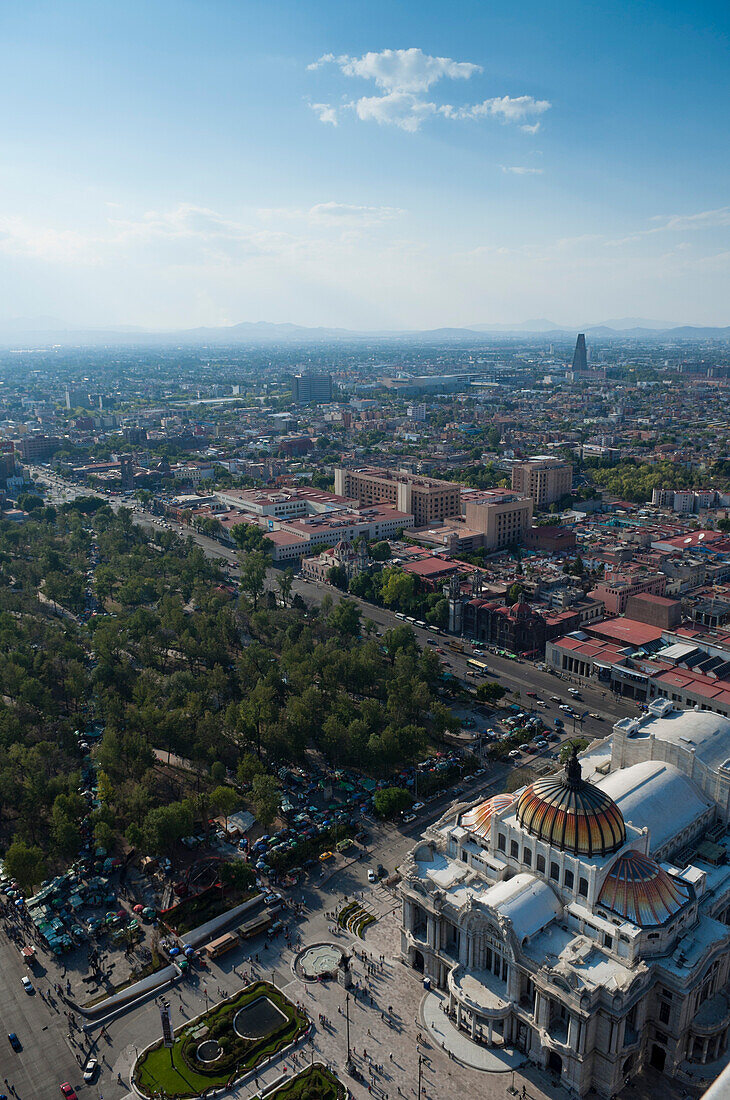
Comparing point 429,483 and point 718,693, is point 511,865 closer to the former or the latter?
point 718,693

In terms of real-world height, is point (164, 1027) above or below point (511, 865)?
below

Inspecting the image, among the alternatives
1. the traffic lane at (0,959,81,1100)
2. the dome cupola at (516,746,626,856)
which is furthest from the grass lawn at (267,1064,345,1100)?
the dome cupola at (516,746,626,856)

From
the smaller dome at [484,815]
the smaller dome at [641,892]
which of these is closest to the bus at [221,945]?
the smaller dome at [484,815]

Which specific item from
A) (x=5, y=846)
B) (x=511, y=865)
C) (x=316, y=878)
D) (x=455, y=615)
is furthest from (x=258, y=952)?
(x=455, y=615)

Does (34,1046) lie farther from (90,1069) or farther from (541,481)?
(541,481)

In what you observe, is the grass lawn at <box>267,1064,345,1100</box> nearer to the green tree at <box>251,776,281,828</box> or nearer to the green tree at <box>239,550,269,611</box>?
the green tree at <box>251,776,281,828</box>

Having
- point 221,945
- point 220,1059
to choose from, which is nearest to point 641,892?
point 220,1059
